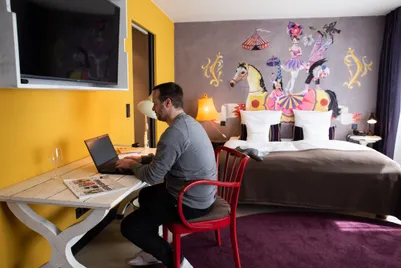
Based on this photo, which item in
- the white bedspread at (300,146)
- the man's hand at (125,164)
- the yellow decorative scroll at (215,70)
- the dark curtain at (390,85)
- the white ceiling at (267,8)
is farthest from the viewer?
the yellow decorative scroll at (215,70)

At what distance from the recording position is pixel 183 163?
174cm

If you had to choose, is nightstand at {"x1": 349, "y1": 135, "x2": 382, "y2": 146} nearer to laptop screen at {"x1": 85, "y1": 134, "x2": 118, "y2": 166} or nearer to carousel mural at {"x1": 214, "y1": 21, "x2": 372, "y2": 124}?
carousel mural at {"x1": 214, "y1": 21, "x2": 372, "y2": 124}

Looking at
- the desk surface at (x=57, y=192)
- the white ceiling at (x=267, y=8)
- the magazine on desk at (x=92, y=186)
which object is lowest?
the desk surface at (x=57, y=192)

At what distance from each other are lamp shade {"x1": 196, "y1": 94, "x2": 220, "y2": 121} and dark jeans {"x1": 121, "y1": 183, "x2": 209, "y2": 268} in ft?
9.38

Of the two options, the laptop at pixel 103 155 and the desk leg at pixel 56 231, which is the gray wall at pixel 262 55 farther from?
the desk leg at pixel 56 231

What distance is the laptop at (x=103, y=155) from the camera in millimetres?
1893

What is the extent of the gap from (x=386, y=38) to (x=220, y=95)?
241cm

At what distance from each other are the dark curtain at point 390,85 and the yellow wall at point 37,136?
3527 mm

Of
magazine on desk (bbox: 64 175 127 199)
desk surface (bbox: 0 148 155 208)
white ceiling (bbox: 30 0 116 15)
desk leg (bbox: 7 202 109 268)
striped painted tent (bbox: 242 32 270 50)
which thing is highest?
striped painted tent (bbox: 242 32 270 50)

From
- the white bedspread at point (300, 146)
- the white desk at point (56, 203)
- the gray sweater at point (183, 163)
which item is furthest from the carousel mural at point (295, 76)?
the white desk at point (56, 203)

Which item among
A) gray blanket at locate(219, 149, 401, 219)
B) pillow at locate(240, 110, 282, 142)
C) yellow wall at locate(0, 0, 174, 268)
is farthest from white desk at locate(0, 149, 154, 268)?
pillow at locate(240, 110, 282, 142)

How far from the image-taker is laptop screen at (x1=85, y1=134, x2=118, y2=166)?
6.30ft

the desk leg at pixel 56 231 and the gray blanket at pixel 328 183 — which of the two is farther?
the gray blanket at pixel 328 183

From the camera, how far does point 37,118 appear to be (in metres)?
1.82
